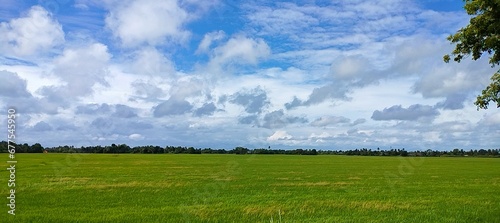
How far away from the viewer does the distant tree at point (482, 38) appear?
57.2ft

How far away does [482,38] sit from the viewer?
19.3 m

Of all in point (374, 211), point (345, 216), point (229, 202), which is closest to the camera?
point (345, 216)

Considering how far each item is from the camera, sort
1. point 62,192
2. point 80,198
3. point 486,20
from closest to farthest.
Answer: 1. point 486,20
2. point 80,198
3. point 62,192

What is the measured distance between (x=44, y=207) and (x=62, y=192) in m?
6.59

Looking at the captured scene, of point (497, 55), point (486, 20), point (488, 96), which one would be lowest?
point (488, 96)

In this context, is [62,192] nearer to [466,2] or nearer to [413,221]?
[413,221]

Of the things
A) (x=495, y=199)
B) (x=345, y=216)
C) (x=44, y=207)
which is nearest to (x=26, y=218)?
(x=44, y=207)

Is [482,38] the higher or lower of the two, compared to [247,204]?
higher

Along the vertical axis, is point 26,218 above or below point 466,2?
below

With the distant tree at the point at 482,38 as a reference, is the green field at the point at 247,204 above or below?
below

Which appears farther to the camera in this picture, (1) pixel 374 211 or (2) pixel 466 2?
(1) pixel 374 211

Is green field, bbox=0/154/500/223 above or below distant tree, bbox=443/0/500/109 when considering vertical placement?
below

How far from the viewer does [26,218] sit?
18.6 meters

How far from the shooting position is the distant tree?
17423 mm
